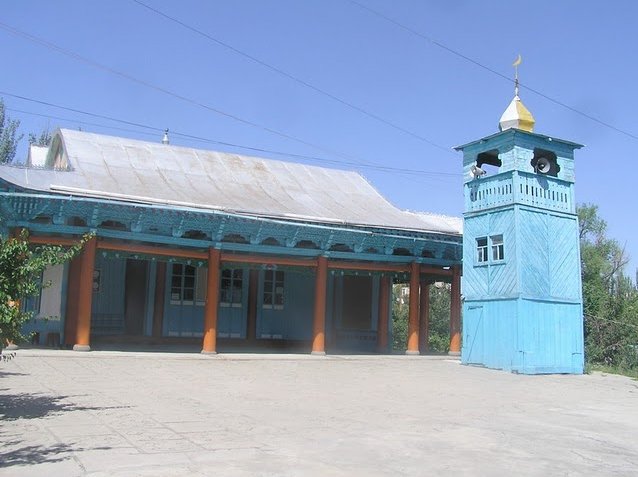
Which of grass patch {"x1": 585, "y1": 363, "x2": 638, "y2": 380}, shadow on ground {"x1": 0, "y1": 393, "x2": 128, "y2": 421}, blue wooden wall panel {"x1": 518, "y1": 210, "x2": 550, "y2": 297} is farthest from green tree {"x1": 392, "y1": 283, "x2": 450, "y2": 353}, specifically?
shadow on ground {"x1": 0, "y1": 393, "x2": 128, "y2": 421}

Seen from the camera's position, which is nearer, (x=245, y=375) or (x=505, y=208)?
(x=245, y=375)

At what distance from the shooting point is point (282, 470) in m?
5.43

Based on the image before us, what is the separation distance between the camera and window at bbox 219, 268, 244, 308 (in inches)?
779

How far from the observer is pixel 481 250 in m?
17.3

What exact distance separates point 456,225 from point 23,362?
16013mm

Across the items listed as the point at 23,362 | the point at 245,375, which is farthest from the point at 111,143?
the point at 245,375

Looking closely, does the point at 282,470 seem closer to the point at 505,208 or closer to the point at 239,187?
the point at 505,208

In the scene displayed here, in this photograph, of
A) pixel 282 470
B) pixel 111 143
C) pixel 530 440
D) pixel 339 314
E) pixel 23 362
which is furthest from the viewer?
pixel 339 314

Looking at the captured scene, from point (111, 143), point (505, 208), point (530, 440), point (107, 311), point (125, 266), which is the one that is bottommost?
point (530, 440)

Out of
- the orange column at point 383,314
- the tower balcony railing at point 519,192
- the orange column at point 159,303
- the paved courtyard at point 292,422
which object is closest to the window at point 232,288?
the orange column at point 159,303

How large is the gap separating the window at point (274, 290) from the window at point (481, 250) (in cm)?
640

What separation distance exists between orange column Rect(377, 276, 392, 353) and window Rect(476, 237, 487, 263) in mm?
4155

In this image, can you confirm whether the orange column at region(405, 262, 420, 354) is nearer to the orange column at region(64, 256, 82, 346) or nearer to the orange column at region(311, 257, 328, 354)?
the orange column at region(311, 257, 328, 354)

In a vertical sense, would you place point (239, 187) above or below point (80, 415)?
above
